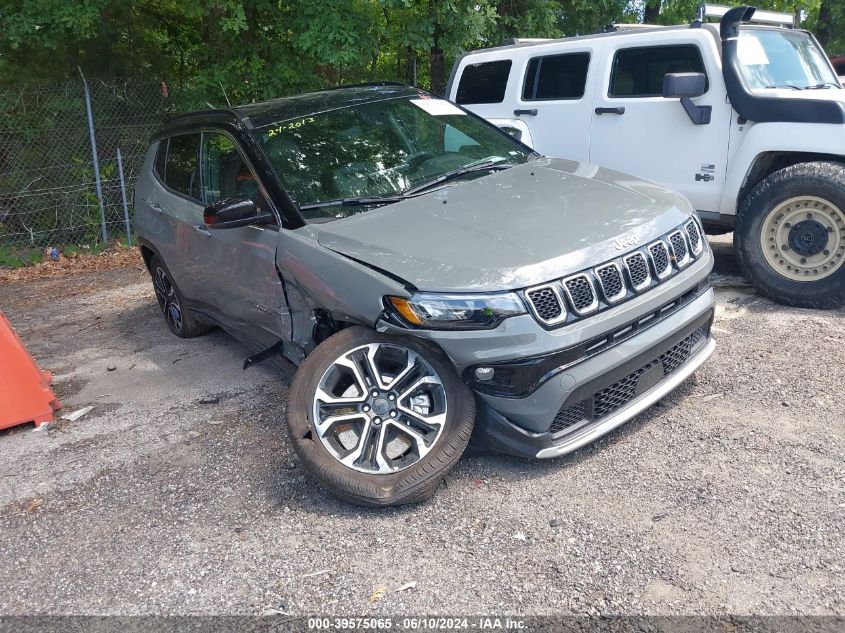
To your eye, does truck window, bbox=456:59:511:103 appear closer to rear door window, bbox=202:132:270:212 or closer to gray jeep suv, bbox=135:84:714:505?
gray jeep suv, bbox=135:84:714:505

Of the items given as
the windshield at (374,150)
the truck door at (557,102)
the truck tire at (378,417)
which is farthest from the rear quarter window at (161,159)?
the truck door at (557,102)

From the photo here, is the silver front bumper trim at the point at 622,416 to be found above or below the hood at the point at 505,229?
below

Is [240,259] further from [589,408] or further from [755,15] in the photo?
[755,15]

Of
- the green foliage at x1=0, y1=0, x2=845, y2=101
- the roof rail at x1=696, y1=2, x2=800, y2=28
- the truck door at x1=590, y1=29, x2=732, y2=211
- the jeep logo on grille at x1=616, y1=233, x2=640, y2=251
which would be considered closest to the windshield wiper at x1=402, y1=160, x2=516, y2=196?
the jeep logo on grille at x1=616, y1=233, x2=640, y2=251

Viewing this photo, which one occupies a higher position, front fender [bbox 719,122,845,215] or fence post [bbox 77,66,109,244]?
front fender [bbox 719,122,845,215]

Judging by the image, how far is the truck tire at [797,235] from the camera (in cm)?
511

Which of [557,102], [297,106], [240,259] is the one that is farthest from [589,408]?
[557,102]

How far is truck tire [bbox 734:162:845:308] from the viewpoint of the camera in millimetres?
5109

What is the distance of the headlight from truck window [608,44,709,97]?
3729 mm

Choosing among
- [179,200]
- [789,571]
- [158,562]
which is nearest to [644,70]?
[179,200]

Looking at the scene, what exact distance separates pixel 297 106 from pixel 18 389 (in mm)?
2429

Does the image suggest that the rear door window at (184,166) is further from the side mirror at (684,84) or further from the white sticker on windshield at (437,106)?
the side mirror at (684,84)

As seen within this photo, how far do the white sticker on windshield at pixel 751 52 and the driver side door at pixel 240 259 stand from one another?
4017 millimetres

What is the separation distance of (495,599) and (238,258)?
250 centimetres
